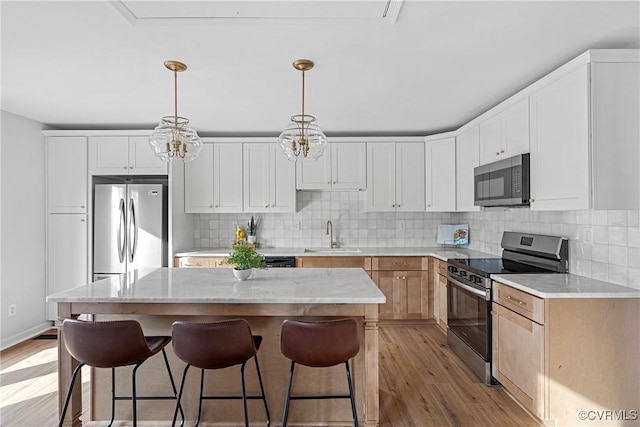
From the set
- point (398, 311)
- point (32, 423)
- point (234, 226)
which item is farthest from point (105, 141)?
point (398, 311)

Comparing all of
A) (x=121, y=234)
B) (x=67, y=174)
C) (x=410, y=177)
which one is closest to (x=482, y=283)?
(x=410, y=177)

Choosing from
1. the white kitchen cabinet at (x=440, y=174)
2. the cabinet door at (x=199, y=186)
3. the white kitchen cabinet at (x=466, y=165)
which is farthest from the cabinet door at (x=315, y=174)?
the white kitchen cabinet at (x=466, y=165)

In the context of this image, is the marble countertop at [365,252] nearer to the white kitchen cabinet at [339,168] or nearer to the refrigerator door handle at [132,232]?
the refrigerator door handle at [132,232]

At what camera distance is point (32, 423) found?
7.71 feet

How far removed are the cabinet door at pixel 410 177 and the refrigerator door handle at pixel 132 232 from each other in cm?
322

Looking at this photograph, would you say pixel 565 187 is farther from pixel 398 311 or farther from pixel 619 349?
pixel 398 311

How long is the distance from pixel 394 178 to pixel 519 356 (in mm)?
2652

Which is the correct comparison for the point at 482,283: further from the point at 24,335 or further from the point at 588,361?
the point at 24,335

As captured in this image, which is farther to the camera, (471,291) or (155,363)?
(471,291)

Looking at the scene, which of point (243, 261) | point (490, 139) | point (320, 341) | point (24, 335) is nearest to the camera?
point (320, 341)

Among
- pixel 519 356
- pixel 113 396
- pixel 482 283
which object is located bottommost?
pixel 113 396

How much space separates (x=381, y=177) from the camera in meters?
4.61

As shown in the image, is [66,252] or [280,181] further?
[280,181]

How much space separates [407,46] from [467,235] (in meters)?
3.09
